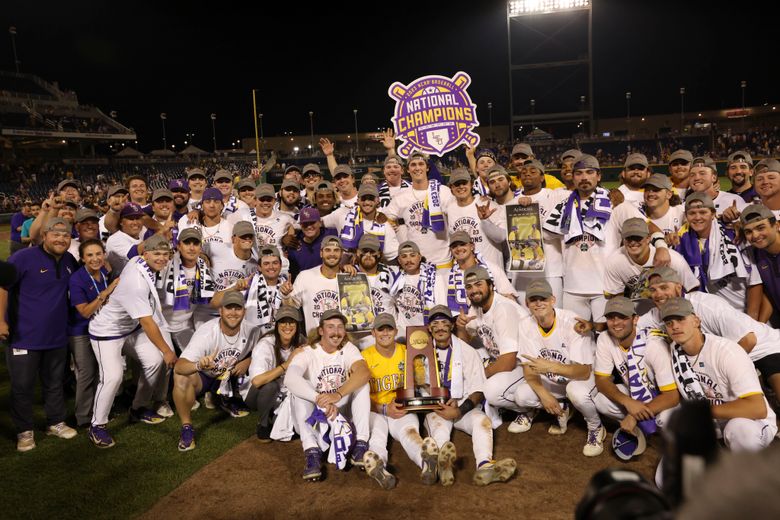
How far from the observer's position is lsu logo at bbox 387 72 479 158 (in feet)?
30.3

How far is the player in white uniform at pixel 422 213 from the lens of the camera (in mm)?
7191

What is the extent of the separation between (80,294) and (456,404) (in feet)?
13.4

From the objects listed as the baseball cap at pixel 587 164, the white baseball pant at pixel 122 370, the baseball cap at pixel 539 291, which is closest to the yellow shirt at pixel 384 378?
the baseball cap at pixel 539 291

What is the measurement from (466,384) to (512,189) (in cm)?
316

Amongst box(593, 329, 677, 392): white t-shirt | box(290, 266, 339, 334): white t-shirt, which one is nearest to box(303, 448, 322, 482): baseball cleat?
box(290, 266, 339, 334): white t-shirt

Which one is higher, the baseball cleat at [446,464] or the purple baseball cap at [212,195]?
the purple baseball cap at [212,195]

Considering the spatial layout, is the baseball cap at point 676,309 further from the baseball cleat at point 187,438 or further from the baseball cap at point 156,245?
the baseball cap at point 156,245

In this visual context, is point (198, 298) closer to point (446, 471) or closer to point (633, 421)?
point (446, 471)

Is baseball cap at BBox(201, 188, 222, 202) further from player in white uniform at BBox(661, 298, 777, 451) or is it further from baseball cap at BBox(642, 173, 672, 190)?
player in white uniform at BBox(661, 298, 777, 451)

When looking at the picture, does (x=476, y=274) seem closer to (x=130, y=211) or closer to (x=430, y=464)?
(x=430, y=464)

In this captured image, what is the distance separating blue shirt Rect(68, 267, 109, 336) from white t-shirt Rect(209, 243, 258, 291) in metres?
1.31

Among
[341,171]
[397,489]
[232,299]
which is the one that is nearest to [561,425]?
[397,489]

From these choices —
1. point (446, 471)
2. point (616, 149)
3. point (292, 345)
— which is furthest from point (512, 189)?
point (616, 149)

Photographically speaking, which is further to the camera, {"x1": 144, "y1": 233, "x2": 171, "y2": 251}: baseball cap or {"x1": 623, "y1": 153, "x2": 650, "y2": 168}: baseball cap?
{"x1": 623, "y1": 153, "x2": 650, "y2": 168}: baseball cap
